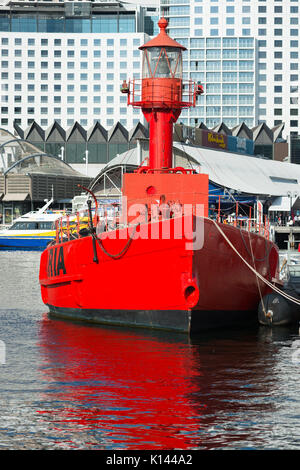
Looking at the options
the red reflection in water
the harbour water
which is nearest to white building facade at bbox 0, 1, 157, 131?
the harbour water

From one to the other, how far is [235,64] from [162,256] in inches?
6277

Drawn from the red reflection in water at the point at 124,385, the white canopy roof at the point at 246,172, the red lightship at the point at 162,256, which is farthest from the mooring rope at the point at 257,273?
the white canopy roof at the point at 246,172

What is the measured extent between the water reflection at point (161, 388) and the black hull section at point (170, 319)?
31 centimetres

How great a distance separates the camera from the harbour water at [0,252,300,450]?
13336 millimetres

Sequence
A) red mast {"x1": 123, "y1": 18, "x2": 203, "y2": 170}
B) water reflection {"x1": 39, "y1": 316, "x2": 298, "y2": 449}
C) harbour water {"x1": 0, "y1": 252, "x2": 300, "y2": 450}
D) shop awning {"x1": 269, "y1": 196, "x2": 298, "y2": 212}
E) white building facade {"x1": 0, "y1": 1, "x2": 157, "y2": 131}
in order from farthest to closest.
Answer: white building facade {"x1": 0, "y1": 1, "x2": 157, "y2": 131} → shop awning {"x1": 269, "y1": 196, "x2": 298, "y2": 212} → red mast {"x1": 123, "y1": 18, "x2": 203, "y2": 170} → water reflection {"x1": 39, "y1": 316, "x2": 298, "y2": 449} → harbour water {"x1": 0, "y1": 252, "x2": 300, "y2": 450}

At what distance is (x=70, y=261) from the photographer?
2611cm

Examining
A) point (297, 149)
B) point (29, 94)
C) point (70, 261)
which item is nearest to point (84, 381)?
point (70, 261)

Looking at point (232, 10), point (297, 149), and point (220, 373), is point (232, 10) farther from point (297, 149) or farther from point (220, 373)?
point (220, 373)

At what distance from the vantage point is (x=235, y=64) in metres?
176

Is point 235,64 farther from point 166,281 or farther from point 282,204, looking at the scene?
point 166,281

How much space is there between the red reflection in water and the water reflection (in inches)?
0.7

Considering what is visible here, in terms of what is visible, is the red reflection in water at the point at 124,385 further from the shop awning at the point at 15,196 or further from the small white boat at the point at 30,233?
the shop awning at the point at 15,196

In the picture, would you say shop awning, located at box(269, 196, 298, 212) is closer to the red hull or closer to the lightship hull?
the lightship hull

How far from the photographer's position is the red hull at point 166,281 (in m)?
22.0
